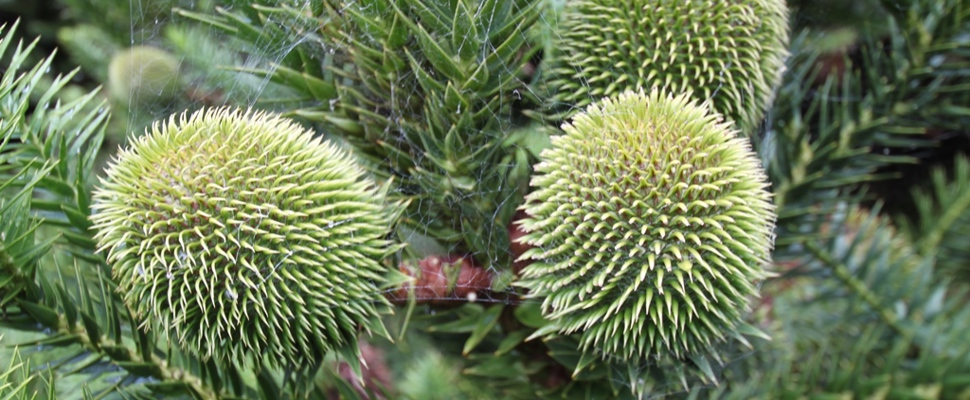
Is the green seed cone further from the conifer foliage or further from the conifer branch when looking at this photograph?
the conifer branch

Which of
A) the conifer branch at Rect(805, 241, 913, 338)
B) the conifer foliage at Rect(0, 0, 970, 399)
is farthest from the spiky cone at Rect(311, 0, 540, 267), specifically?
the conifer branch at Rect(805, 241, 913, 338)

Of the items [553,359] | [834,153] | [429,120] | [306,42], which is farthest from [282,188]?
[834,153]

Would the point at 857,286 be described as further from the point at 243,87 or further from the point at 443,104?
the point at 243,87

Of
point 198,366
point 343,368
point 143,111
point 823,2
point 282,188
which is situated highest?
point 823,2

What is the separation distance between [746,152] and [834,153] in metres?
0.67

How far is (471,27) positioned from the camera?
2.89ft

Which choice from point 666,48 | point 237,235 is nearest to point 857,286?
point 666,48

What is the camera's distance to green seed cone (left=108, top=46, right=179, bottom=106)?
1232 mm

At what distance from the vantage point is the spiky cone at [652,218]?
2.54 feet

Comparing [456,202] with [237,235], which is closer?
[237,235]

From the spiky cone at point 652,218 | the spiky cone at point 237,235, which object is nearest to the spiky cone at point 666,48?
the spiky cone at point 652,218

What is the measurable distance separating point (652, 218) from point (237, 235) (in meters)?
0.49

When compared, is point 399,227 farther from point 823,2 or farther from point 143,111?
point 823,2

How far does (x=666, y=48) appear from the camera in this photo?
921 millimetres
